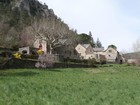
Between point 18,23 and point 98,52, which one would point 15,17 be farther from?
point 98,52

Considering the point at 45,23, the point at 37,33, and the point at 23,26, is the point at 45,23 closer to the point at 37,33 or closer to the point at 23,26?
the point at 37,33

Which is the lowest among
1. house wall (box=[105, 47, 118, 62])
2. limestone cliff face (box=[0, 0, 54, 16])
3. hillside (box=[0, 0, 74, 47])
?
house wall (box=[105, 47, 118, 62])

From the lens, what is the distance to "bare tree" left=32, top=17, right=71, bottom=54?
89.6 metres

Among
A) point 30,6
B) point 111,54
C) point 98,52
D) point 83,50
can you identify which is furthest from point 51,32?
point 30,6

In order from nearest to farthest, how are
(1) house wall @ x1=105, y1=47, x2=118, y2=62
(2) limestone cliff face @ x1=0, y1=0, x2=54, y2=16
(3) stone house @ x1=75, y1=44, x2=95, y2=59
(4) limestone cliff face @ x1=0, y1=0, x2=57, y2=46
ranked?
1. (4) limestone cliff face @ x1=0, y1=0, x2=57, y2=46
2. (3) stone house @ x1=75, y1=44, x2=95, y2=59
3. (1) house wall @ x1=105, y1=47, x2=118, y2=62
4. (2) limestone cliff face @ x1=0, y1=0, x2=54, y2=16

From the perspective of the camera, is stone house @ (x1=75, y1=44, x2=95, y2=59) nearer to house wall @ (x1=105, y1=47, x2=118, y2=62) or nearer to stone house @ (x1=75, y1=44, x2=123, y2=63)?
stone house @ (x1=75, y1=44, x2=123, y2=63)

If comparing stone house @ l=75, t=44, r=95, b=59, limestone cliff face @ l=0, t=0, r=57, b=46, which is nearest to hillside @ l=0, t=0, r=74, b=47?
limestone cliff face @ l=0, t=0, r=57, b=46

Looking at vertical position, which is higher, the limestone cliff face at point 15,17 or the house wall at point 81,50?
the limestone cliff face at point 15,17

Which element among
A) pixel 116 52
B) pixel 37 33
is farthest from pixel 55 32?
pixel 116 52

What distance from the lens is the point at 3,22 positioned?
105625 mm

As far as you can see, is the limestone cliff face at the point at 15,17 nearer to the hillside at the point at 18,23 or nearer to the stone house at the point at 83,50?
the hillside at the point at 18,23

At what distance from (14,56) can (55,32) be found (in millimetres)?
32438

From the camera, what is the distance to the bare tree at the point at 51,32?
89.6m

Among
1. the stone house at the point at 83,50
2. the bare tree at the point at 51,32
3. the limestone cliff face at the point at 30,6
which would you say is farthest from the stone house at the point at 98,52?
the bare tree at the point at 51,32
